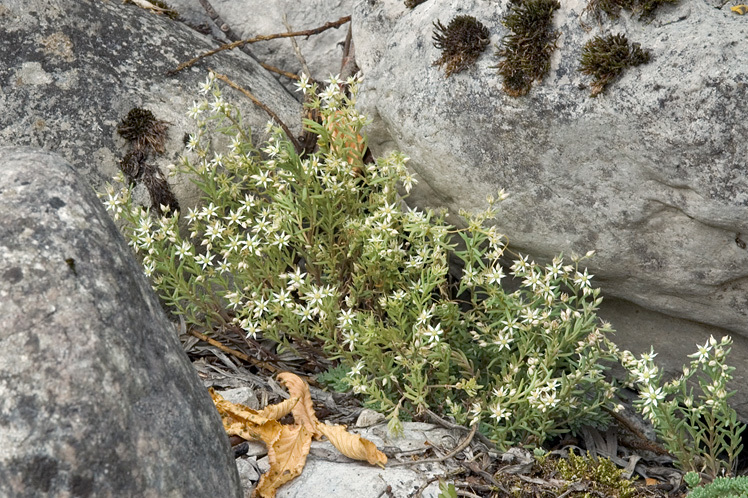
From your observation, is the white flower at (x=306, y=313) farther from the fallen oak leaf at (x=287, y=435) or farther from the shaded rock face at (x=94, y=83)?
the shaded rock face at (x=94, y=83)

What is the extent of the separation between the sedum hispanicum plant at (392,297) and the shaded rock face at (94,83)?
0.78m

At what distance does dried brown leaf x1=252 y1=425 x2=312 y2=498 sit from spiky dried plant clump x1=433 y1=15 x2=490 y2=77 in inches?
93.3

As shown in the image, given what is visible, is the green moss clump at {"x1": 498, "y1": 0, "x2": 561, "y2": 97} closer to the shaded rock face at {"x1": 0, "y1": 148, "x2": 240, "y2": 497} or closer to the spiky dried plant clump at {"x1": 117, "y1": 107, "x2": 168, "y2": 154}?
the spiky dried plant clump at {"x1": 117, "y1": 107, "x2": 168, "y2": 154}

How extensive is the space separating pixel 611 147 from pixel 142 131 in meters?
3.17

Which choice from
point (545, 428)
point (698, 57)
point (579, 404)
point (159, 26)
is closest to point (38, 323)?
point (545, 428)

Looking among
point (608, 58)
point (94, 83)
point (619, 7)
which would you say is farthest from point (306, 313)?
point (94, 83)

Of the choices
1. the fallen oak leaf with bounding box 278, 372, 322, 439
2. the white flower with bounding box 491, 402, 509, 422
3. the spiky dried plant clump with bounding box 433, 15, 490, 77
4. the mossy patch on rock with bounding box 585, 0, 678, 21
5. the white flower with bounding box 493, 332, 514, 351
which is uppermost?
the mossy patch on rock with bounding box 585, 0, 678, 21

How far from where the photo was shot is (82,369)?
246 cm

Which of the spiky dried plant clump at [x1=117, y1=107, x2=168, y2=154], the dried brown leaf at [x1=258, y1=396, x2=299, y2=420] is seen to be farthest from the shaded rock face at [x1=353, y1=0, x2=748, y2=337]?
the dried brown leaf at [x1=258, y1=396, x2=299, y2=420]

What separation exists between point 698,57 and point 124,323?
3198 mm

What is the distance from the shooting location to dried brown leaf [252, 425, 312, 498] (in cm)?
352

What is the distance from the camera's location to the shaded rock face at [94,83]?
17.3 feet

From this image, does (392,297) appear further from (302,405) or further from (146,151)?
(146,151)

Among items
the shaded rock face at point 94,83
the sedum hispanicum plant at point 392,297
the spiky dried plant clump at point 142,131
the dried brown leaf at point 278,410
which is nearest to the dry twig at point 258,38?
the shaded rock face at point 94,83
